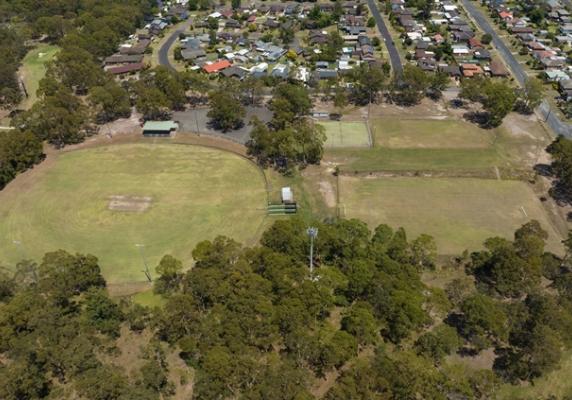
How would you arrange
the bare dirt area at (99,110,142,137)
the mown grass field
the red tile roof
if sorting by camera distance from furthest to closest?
1. the red tile roof
2. the bare dirt area at (99,110,142,137)
3. the mown grass field

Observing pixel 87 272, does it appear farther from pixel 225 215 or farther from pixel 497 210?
pixel 497 210

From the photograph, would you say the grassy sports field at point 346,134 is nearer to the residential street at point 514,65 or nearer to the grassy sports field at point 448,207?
the grassy sports field at point 448,207

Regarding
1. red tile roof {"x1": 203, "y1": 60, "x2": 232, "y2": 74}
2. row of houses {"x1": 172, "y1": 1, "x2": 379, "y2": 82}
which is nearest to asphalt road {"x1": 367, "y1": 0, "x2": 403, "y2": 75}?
row of houses {"x1": 172, "y1": 1, "x2": 379, "y2": 82}

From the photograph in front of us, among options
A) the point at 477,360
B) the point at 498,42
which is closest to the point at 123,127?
the point at 477,360

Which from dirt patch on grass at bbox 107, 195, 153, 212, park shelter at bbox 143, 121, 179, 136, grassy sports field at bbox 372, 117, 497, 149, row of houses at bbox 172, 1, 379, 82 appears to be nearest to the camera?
dirt patch on grass at bbox 107, 195, 153, 212

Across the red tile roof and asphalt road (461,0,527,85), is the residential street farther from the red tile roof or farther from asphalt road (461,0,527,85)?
the red tile roof

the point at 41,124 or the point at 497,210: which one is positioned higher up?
the point at 41,124

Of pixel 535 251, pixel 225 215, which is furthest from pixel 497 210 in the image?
pixel 225 215
